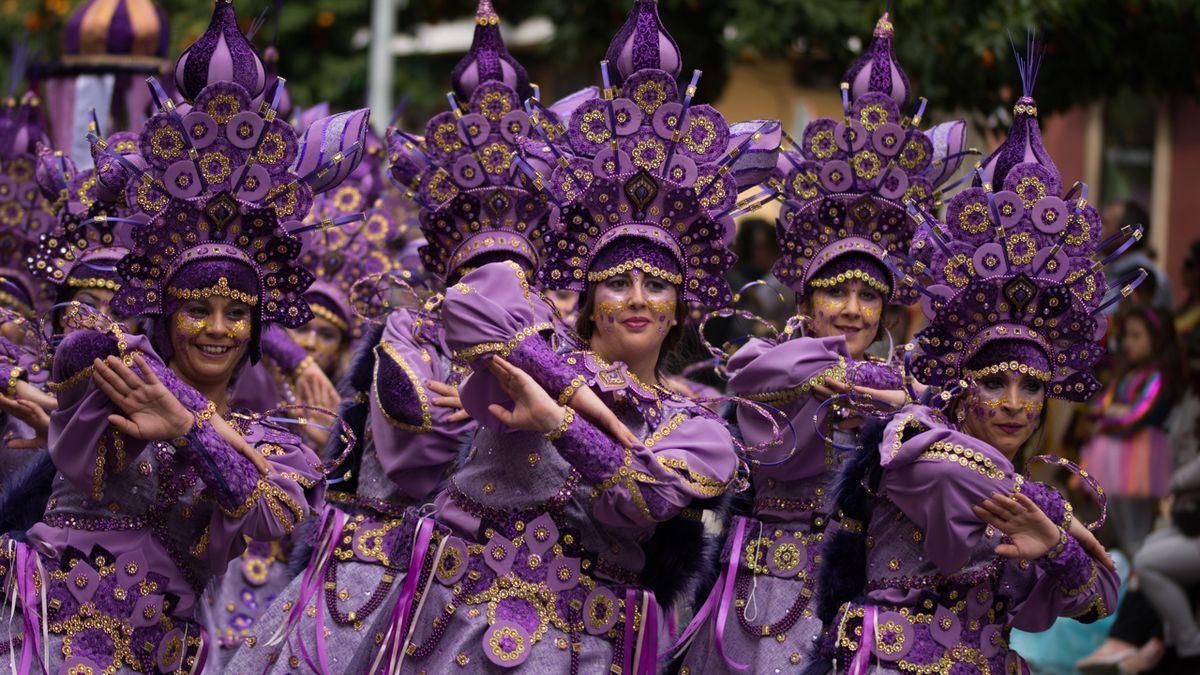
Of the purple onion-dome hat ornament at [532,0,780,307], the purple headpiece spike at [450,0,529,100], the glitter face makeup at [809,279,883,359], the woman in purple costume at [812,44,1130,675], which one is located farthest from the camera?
the purple headpiece spike at [450,0,529,100]

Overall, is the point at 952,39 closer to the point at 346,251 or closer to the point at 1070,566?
the point at 346,251

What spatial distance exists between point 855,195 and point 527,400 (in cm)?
222

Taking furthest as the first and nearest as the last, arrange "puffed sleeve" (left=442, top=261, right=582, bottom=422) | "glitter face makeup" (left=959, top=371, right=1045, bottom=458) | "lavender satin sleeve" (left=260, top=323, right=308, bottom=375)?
"lavender satin sleeve" (left=260, top=323, right=308, bottom=375), "glitter face makeup" (left=959, top=371, right=1045, bottom=458), "puffed sleeve" (left=442, top=261, right=582, bottom=422)

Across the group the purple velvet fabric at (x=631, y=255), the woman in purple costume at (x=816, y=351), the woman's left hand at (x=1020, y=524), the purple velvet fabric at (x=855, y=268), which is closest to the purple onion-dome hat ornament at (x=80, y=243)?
the purple velvet fabric at (x=631, y=255)

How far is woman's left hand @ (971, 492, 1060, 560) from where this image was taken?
535 centimetres

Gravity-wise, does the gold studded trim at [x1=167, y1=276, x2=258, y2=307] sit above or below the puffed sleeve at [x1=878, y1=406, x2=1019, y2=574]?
above

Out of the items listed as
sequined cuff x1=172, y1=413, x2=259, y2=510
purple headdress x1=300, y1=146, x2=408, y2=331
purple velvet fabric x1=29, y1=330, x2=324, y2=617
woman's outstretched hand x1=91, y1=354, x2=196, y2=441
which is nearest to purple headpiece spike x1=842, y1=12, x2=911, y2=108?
purple headdress x1=300, y1=146, x2=408, y2=331

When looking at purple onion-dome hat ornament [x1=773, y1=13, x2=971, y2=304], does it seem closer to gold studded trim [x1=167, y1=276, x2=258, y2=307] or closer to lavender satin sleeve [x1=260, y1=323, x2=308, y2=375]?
gold studded trim [x1=167, y1=276, x2=258, y2=307]

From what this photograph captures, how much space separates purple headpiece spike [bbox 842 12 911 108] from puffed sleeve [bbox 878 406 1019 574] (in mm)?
2086

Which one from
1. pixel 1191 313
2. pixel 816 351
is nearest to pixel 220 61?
pixel 816 351

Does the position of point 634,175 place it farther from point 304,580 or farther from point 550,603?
point 304,580

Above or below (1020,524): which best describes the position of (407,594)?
below

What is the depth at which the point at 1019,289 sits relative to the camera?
18.6 feet

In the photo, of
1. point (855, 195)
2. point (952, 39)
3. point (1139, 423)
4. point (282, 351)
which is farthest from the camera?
point (1139, 423)
